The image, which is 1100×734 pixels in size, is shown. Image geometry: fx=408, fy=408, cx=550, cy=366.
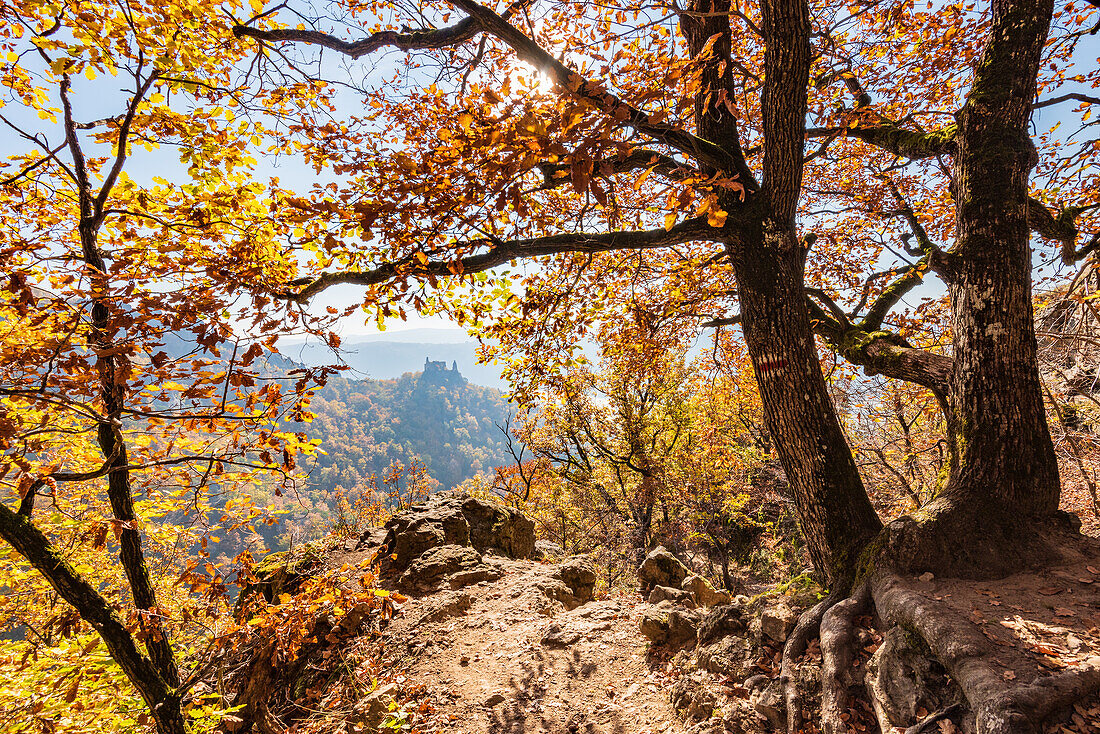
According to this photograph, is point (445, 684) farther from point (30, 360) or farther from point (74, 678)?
point (30, 360)

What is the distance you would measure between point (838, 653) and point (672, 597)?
303 cm

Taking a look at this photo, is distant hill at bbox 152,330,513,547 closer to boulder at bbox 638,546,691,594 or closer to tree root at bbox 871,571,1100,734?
boulder at bbox 638,546,691,594

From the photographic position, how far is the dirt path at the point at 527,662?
4227mm

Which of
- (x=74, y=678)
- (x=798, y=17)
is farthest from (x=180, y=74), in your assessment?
(x=74, y=678)

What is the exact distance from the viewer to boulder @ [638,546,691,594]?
23.7ft

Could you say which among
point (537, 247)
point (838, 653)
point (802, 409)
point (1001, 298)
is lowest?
point (838, 653)

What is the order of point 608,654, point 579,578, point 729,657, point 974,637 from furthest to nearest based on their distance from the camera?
point 579,578 → point 608,654 → point 729,657 → point 974,637

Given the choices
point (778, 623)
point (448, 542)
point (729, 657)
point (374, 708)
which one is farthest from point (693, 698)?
point (448, 542)

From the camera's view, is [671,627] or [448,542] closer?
[671,627]

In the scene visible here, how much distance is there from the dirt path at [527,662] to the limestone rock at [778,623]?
46.5 inches

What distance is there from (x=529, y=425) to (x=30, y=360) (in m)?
10.4

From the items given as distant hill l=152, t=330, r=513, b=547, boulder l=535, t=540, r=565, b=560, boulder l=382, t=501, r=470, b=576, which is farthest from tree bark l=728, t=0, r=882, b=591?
distant hill l=152, t=330, r=513, b=547

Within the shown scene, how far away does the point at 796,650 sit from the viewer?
11.1 feet

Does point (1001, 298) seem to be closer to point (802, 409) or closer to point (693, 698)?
point (802, 409)
